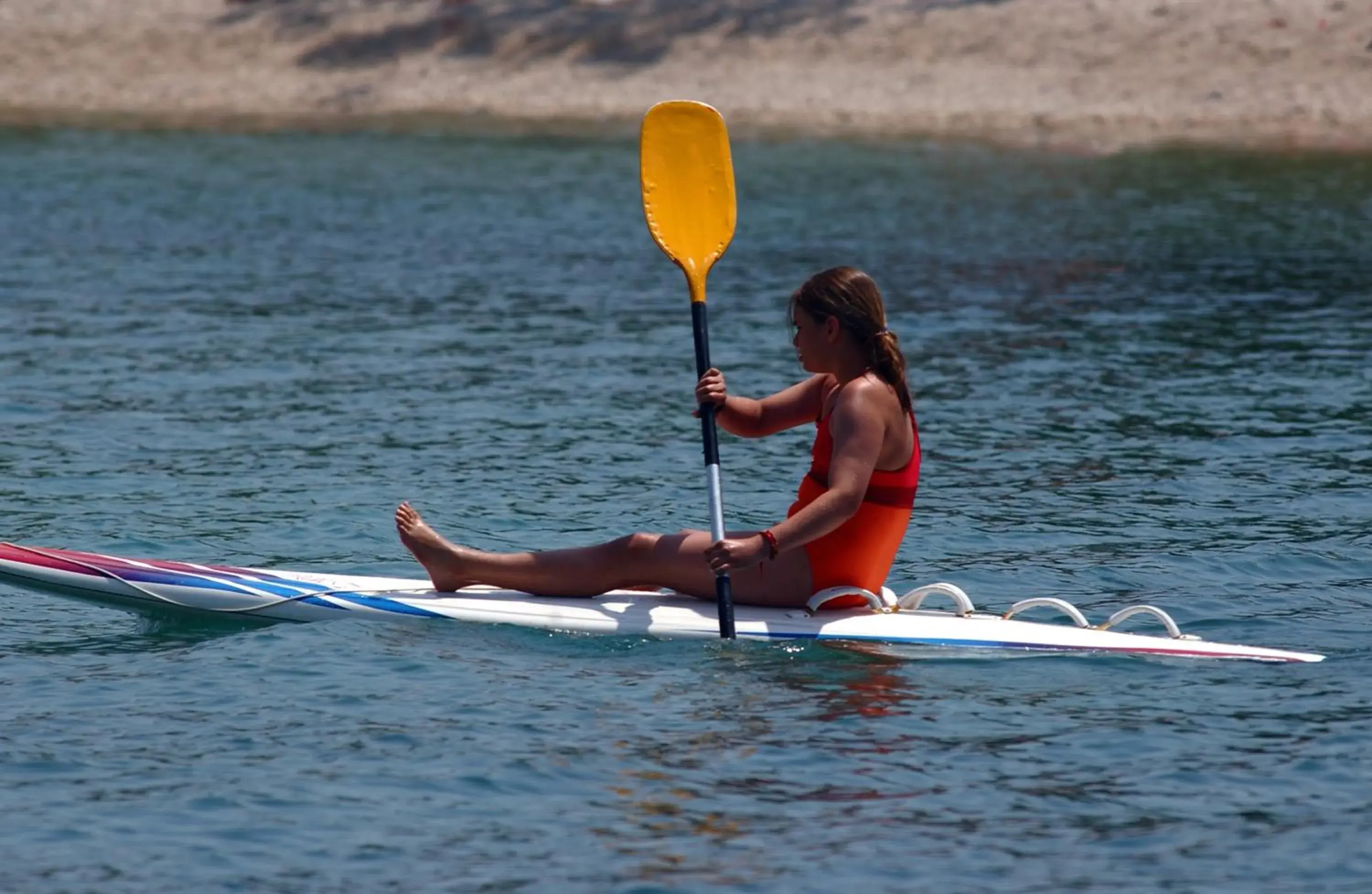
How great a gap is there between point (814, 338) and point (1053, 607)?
1.69m

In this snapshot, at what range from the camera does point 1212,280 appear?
19.3 metres

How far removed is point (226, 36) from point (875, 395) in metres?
32.7

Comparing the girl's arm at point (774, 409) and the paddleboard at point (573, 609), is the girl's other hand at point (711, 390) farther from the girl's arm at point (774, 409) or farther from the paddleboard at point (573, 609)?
the paddleboard at point (573, 609)

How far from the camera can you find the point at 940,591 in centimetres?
809

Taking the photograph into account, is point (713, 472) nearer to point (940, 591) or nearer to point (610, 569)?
point (610, 569)

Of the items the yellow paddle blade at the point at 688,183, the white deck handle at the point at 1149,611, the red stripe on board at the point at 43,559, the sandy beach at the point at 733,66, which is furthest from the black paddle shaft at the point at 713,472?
the sandy beach at the point at 733,66

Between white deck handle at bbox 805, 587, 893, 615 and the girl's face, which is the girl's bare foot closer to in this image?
white deck handle at bbox 805, 587, 893, 615

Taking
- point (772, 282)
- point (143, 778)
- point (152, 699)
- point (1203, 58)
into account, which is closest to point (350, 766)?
point (143, 778)

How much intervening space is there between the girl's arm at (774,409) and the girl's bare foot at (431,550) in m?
1.27

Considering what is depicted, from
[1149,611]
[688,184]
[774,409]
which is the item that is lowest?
[1149,611]

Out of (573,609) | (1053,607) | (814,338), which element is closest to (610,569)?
(573,609)

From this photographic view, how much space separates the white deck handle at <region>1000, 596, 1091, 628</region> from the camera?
7.79 m

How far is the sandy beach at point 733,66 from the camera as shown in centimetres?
3194

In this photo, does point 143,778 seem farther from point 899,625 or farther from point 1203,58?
point 1203,58
